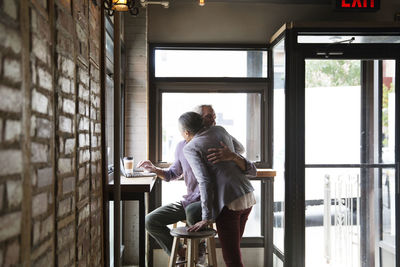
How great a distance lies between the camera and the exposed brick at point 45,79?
1350mm

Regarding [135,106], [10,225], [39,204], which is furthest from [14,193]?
[135,106]

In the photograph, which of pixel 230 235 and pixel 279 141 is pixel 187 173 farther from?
pixel 279 141

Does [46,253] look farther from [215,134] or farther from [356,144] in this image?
[356,144]

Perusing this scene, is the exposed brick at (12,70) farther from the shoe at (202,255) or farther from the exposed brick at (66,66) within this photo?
the shoe at (202,255)

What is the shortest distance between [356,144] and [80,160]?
9.17 feet

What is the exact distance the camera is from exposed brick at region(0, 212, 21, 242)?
103 centimetres

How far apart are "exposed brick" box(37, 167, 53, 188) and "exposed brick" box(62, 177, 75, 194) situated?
0.18 metres

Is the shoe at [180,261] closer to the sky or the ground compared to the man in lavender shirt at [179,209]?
closer to the ground

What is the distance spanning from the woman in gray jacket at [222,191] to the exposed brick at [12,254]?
6.66ft

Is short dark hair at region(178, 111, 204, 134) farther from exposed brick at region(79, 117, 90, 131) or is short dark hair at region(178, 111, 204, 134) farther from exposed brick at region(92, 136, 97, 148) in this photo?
exposed brick at region(79, 117, 90, 131)

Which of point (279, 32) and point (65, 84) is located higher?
point (279, 32)

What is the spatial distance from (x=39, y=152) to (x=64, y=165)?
311 millimetres

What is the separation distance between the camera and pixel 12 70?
1.10 metres

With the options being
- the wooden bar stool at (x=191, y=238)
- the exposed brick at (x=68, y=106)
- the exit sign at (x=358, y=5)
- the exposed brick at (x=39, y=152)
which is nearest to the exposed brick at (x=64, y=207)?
the exposed brick at (x=39, y=152)
